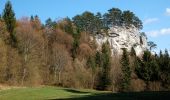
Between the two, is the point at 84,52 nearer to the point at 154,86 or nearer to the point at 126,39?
the point at 154,86

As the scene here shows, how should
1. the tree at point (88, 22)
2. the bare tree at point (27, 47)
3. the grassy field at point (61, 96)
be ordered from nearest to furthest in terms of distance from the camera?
1. the grassy field at point (61, 96)
2. the bare tree at point (27, 47)
3. the tree at point (88, 22)

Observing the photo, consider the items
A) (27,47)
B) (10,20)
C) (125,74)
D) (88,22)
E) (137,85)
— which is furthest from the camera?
(88,22)

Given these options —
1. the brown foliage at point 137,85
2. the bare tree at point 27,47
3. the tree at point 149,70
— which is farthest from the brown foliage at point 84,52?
the bare tree at point 27,47

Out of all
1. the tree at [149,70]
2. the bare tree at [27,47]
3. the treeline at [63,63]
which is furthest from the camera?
the tree at [149,70]

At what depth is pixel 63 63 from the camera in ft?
306

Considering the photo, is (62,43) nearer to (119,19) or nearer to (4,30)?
(4,30)

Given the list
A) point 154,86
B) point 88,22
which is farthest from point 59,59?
point 88,22

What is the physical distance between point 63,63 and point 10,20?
80.7 ft

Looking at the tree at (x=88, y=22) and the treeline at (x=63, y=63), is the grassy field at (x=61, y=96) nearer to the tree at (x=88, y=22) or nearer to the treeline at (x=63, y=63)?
the treeline at (x=63, y=63)

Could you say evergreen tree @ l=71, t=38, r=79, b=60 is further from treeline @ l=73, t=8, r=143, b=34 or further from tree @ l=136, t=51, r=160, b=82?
treeline @ l=73, t=8, r=143, b=34

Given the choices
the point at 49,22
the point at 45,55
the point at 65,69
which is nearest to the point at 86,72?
the point at 65,69

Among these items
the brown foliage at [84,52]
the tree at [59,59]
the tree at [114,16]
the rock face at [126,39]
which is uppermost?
the tree at [114,16]

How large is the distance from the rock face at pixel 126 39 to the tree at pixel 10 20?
9248 centimetres

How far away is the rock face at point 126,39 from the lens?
167 meters
